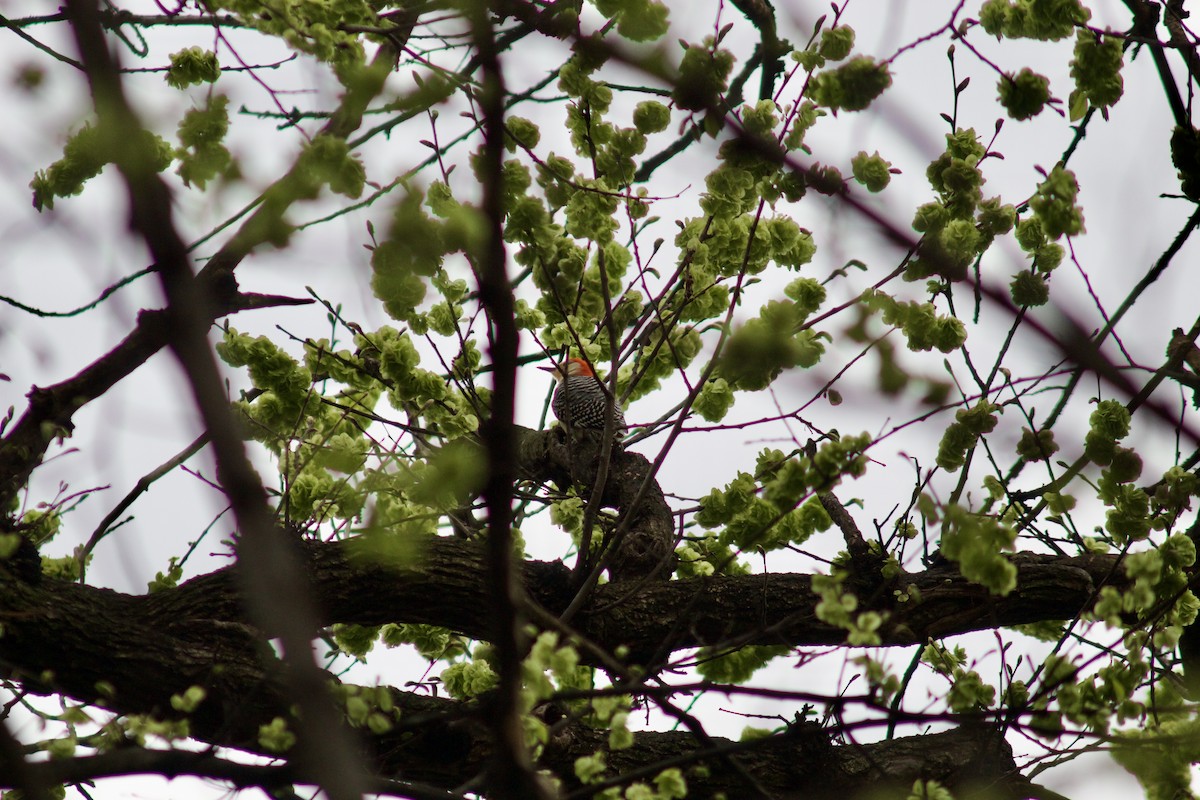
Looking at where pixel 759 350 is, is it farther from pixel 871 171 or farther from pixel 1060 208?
pixel 871 171

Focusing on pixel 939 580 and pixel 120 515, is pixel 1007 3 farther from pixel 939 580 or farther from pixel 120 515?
pixel 120 515

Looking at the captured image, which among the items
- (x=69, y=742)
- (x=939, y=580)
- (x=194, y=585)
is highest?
(x=194, y=585)

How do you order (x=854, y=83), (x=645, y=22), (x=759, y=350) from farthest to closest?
(x=645, y=22) < (x=854, y=83) < (x=759, y=350)

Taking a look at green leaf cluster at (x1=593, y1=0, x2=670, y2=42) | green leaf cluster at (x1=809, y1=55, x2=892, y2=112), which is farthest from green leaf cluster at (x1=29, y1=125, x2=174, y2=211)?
green leaf cluster at (x1=809, y1=55, x2=892, y2=112)

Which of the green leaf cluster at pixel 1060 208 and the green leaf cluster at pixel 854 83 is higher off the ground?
the green leaf cluster at pixel 854 83

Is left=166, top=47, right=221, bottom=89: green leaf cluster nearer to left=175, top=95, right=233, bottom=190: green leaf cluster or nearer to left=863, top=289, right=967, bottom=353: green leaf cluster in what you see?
left=175, top=95, right=233, bottom=190: green leaf cluster

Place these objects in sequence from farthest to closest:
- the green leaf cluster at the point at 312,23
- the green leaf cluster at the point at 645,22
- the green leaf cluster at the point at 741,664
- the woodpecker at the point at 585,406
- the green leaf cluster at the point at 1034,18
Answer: the woodpecker at the point at 585,406
the green leaf cluster at the point at 741,664
the green leaf cluster at the point at 1034,18
the green leaf cluster at the point at 312,23
the green leaf cluster at the point at 645,22

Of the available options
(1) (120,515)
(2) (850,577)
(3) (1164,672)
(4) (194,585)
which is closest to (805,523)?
(2) (850,577)

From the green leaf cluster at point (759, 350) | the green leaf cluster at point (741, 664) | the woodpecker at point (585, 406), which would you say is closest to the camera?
the green leaf cluster at point (759, 350)

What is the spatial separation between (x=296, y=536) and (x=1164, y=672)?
2.99 metres

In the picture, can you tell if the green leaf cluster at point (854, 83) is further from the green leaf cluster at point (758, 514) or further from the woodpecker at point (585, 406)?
the woodpecker at point (585, 406)

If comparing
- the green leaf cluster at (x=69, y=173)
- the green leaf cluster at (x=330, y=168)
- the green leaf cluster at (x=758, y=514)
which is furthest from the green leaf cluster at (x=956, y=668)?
the green leaf cluster at (x=69, y=173)

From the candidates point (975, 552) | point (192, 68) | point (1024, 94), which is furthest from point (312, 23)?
point (975, 552)

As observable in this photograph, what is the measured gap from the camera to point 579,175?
394 centimetres
